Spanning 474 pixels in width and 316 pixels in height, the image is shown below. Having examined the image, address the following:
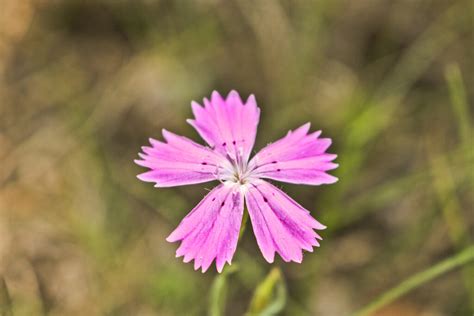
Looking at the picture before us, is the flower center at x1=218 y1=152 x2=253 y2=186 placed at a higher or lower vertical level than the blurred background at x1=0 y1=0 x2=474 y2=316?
lower

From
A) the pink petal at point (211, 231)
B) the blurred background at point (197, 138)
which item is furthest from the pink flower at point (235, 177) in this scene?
the blurred background at point (197, 138)

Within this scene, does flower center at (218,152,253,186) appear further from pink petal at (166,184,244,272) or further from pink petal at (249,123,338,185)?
pink petal at (166,184,244,272)

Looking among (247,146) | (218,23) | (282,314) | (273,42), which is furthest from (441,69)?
(247,146)

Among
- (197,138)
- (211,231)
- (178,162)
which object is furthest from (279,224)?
(197,138)

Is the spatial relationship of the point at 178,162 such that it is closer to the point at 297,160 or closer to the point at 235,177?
the point at 235,177

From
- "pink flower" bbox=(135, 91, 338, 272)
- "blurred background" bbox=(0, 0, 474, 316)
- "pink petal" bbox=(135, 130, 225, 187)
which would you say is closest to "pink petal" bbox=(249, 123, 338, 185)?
"pink flower" bbox=(135, 91, 338, 272)
